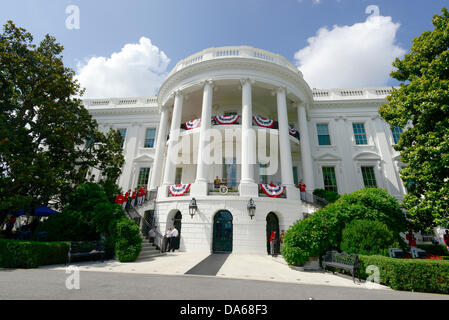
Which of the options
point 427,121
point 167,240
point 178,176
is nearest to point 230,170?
point 178,176

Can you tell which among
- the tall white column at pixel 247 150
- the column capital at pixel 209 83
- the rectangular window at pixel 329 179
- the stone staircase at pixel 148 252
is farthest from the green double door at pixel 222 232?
the rectangular window at pixel 329 179

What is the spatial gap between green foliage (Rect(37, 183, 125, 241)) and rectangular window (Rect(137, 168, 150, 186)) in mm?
9620

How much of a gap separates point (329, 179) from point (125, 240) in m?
17.4

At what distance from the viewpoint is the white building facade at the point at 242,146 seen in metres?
13.3

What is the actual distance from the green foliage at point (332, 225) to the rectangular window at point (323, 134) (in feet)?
38.9

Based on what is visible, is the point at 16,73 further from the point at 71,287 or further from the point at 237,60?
the point at 237,60

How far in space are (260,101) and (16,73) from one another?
1663 centimetres

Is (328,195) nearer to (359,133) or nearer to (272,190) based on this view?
(272,190)

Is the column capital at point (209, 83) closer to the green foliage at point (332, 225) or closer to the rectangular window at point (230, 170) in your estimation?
the rectangular window at point (230, 170)

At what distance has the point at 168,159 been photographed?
16.0 metres

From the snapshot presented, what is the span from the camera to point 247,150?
47.2 ft

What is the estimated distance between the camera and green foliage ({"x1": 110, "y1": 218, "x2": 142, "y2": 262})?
9.29 meters

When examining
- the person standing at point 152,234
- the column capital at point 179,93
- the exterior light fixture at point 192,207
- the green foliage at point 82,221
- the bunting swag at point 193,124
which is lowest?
the person standing at point 152,234

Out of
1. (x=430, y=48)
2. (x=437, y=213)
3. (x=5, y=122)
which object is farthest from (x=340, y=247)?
(x=5, y=122)
